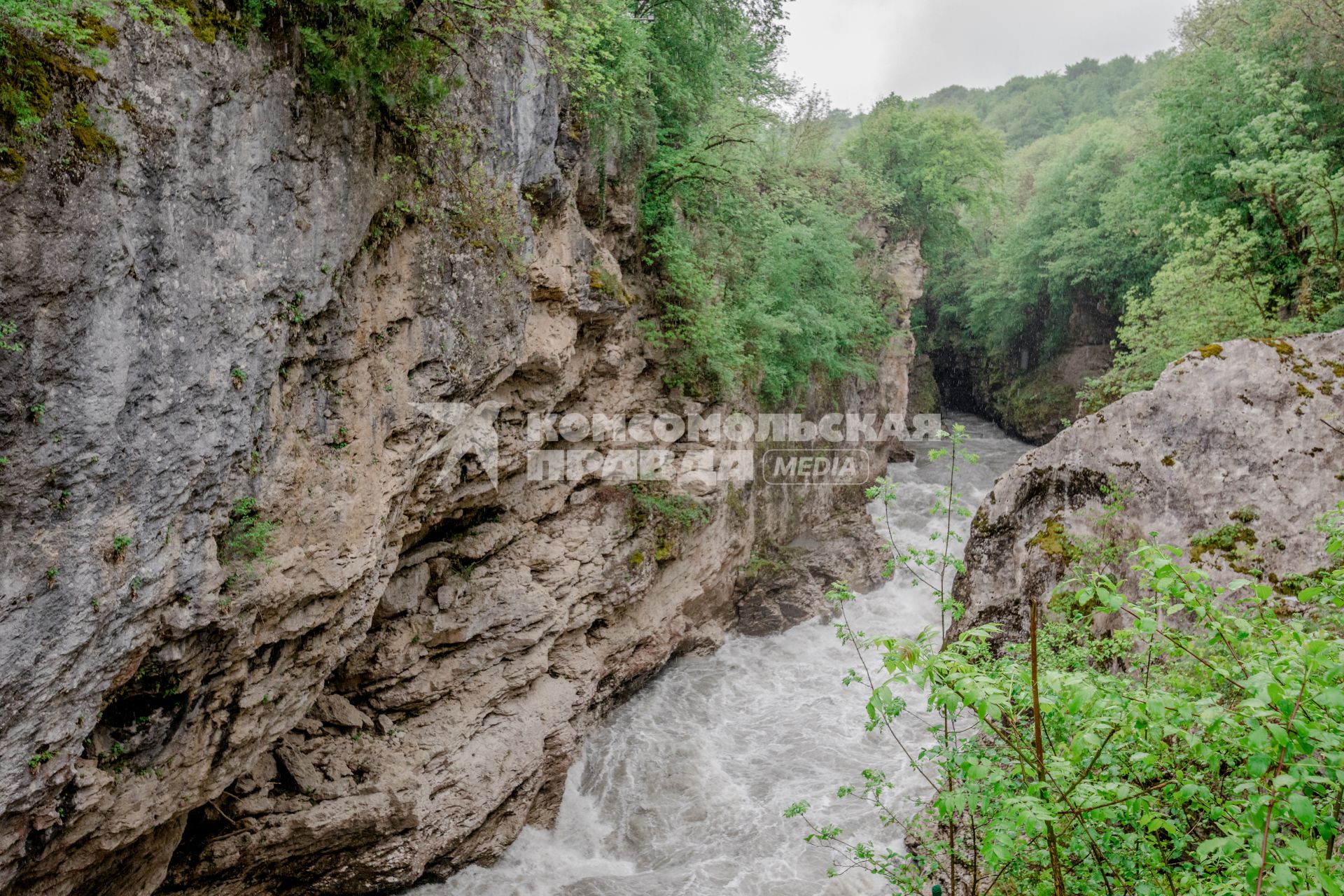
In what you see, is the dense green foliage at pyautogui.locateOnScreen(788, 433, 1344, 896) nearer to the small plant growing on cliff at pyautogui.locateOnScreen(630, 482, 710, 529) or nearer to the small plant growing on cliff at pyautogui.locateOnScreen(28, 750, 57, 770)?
the small plant growing on cliff at pyautogui.locateOnScreen(28, 750, 57, 770)

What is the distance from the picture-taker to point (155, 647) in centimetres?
484

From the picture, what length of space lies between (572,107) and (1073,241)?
18.6m

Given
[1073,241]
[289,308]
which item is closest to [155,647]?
[289,308]

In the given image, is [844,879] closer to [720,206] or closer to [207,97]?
[207,97]

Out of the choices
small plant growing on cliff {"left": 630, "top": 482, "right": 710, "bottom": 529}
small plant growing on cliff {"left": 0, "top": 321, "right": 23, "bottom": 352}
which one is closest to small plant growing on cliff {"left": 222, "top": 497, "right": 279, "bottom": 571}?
small plant growing on cliff {"left": 0, "top": 321, "right": 23, "bottom": 352}

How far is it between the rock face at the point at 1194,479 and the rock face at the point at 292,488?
5.39 m

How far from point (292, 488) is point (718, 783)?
23.5 ft

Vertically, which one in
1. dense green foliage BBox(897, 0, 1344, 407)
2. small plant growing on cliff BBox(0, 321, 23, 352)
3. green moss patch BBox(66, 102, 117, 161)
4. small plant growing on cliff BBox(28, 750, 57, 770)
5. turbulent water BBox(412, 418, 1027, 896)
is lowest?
turbulent water BBox(412, 418, 1027, 896)
